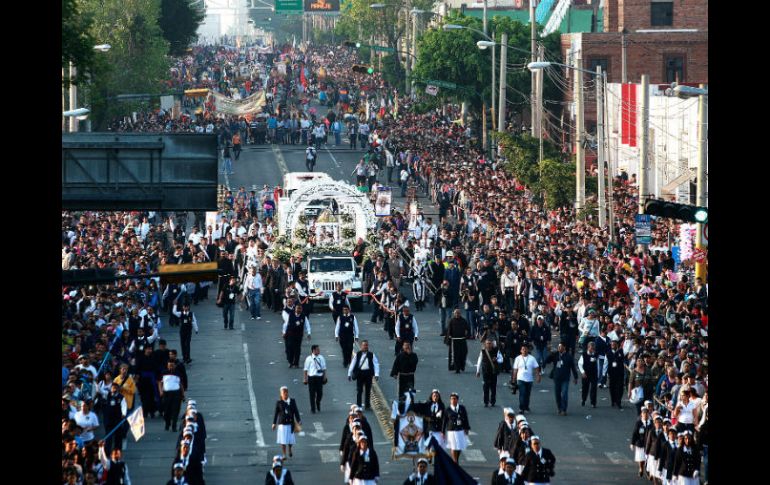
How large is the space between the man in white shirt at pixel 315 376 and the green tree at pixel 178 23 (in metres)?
76.3

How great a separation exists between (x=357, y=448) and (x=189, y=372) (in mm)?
10764

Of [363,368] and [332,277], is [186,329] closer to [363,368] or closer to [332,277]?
[363,368]

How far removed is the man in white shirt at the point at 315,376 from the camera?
27.1 metres

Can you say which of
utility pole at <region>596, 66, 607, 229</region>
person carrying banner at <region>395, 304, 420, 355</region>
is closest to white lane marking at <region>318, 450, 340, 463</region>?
person carrying banner at <region>395, 304, 420, 355</region>

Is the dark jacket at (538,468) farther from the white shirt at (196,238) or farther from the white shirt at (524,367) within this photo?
the white shirt at (196,238)

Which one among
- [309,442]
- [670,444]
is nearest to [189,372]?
[309,442]

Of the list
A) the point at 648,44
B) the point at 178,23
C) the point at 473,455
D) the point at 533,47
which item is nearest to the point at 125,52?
the point at 648,44

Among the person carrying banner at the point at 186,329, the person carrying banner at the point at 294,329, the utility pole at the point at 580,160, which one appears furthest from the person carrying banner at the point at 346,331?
the utility pole at the point at 580,160

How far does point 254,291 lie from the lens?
126 ft

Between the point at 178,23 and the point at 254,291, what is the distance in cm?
6863

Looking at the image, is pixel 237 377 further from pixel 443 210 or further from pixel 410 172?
pixel 410 172

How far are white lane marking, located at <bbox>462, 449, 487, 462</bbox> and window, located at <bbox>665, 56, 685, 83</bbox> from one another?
56454mm

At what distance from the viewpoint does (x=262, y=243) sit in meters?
41.1

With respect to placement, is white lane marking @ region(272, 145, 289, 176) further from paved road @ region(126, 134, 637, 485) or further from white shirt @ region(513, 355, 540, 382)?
white shirt @ region(513, 355, 540, 382)
